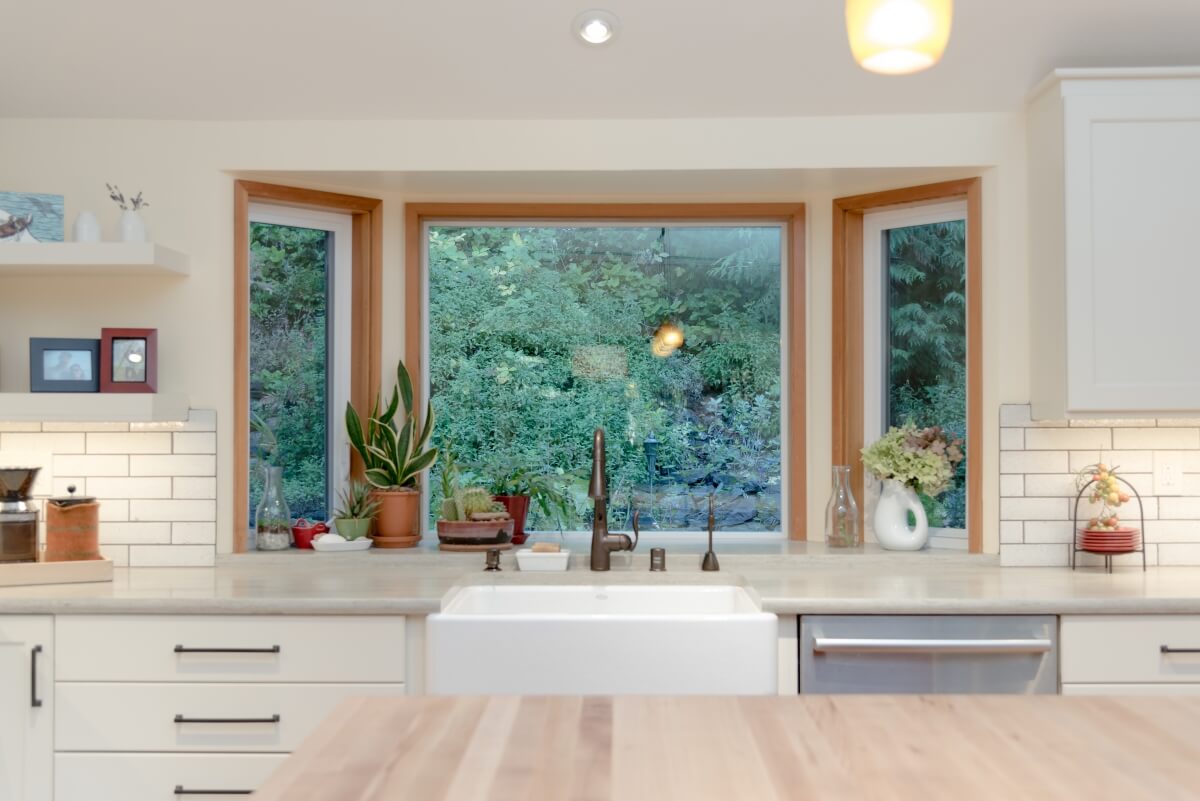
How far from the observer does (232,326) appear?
11.2ft

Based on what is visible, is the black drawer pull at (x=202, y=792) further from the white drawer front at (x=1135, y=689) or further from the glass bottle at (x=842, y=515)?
the white drawer front at (x=1135, y=689)

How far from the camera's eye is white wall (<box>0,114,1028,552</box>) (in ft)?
11.0

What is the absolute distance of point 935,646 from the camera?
2.75m

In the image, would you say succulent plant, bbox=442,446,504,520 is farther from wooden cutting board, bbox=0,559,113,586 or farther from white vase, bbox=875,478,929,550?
white vase, bbox=875,478,929,550

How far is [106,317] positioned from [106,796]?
1.45 m

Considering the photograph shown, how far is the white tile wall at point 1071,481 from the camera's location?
336 centimetres

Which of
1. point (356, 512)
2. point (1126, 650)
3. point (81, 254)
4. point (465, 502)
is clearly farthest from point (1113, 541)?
point (81, 254)

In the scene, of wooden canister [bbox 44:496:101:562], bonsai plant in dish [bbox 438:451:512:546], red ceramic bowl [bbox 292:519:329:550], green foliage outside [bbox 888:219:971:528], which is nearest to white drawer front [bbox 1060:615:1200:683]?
green foliage outside [bbox 888:219:971:528]

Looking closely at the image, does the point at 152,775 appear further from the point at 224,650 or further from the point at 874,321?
the point at 874,321

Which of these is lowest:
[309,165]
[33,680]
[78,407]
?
[33,680]

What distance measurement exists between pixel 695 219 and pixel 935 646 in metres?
1.76

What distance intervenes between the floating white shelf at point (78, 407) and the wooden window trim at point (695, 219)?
0.95 metres

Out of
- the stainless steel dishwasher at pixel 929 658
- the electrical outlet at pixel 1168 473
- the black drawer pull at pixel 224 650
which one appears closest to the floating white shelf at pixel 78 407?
the black drawer pull at pixel 224 650

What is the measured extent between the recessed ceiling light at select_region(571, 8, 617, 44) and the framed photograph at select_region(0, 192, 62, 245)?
1.64m
